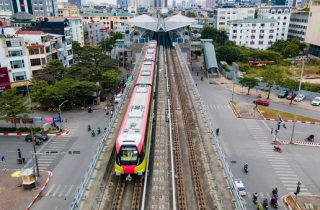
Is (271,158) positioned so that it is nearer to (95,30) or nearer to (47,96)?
(47,96)

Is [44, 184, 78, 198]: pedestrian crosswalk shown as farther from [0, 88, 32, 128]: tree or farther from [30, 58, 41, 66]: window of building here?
[30, 58, 41, 66]: window of building

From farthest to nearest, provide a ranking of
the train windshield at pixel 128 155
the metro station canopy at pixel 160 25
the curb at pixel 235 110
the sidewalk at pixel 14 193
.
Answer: the metro station canopy at pixel 160 25
the curb at pixel 235 110
the sidewalk at pixel 14 193
the train windshield at pixel 128 155

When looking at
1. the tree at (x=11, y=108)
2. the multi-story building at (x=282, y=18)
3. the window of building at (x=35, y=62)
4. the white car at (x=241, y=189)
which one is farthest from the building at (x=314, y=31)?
the tree at (x=11, y=108)

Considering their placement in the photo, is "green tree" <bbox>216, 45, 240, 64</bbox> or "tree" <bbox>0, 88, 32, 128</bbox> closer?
"tree" <bbox>0, 88, 32, 128</bbox>

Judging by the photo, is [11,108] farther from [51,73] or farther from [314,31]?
[314,31]

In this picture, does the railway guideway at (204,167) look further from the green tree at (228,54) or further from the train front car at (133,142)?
the green tree at (228,54)

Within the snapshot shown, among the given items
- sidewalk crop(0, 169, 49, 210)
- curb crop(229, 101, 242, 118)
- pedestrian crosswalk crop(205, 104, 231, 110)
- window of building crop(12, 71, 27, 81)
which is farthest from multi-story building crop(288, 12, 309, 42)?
sidewalk crop(0, 169, 49, 210)

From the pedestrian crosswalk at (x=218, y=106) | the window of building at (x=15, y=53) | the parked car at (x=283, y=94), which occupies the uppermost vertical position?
the window of building at (x=15, y=53)
